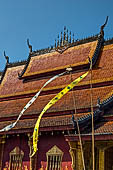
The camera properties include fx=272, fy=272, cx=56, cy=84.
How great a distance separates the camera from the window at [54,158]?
12.7 m

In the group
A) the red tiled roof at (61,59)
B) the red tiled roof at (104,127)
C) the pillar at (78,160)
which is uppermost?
the red tiled roof at (61,59)

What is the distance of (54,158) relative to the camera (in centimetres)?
1290

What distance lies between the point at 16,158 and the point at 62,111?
11.4ft

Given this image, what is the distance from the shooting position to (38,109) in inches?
604

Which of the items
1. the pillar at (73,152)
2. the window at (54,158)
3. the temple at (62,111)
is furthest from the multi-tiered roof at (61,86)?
the window at (54,158)

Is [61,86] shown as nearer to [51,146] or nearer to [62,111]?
[62,111]

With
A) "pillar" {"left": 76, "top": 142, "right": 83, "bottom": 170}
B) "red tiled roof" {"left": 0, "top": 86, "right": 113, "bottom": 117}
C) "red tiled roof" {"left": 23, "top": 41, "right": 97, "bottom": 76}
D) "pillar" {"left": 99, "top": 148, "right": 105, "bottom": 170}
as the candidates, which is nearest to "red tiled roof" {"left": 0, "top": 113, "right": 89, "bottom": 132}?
"red tiled roof" {"left": 0, "top": 86, "right": 113, "bottom": 117}

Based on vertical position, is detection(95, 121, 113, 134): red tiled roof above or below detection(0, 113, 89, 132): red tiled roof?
below

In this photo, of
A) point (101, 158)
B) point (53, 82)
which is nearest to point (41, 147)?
point (101, 158)

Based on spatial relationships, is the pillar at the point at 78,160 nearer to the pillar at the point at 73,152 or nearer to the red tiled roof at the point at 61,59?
the pillar at the point at 73,152

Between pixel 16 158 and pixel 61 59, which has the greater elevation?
pixel 61 59

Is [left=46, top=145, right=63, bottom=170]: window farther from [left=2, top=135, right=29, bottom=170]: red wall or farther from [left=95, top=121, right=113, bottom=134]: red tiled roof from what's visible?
[left=95, top=121, right=113, bottom=134]: red tiled roof

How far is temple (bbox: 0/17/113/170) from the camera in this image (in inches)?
467

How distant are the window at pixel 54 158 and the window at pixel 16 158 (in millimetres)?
1783
